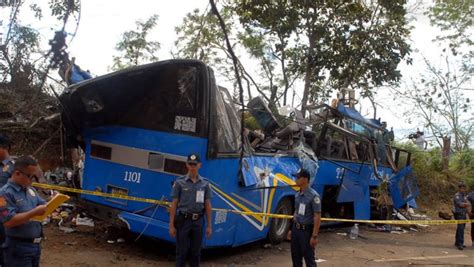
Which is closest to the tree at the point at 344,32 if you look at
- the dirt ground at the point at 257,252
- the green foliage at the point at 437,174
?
the green foliage at the point at 437,174

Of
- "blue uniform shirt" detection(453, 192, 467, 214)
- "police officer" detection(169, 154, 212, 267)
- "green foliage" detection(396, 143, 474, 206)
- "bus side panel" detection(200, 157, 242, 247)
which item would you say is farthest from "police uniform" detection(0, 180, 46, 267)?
"green foliage" detection(396, 143, 474, 206)

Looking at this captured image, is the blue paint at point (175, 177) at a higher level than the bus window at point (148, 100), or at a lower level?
lower

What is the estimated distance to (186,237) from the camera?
5.74m

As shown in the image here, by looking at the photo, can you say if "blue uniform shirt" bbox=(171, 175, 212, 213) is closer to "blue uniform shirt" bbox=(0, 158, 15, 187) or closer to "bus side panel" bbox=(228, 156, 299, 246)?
"bus side panel" bbox=(228, 156, 299, 246)

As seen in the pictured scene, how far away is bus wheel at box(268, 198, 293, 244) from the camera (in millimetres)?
7996

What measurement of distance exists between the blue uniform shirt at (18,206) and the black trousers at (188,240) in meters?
1.97

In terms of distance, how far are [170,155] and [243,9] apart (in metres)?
10.8

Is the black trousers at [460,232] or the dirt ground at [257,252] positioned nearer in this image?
the dirt ground at [257,252]

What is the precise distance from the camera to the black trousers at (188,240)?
570cm

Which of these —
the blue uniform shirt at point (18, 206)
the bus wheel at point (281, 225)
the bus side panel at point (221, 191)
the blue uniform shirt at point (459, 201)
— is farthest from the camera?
the blue uniform shirt at point (459, 201)

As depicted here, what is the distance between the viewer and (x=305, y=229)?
19.3 ft

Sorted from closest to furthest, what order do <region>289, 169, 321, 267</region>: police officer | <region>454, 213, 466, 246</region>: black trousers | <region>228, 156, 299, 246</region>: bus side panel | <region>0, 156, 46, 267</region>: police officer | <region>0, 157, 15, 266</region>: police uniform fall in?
<region>0, 156, 46, 267</region>: police officer, <region>0, 157, 15, 266</region>: police uniform, <region>289, 169, 321, 267</region>: police officer, <region>228, 156, 299, 246</region>: bus side panel, <region>454, 213, 466, 246</region>: black trousers

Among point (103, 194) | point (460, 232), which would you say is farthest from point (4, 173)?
point (460, 232)

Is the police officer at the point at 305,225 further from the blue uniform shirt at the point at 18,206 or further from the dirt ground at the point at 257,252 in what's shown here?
the blue uniform shirt at the point at 18,206
